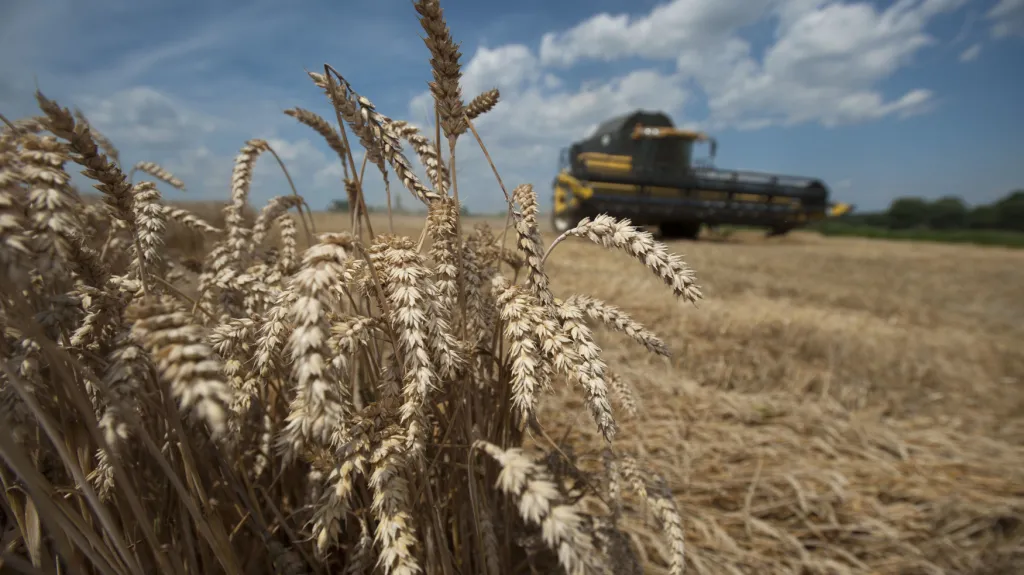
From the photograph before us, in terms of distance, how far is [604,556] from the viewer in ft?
3.30

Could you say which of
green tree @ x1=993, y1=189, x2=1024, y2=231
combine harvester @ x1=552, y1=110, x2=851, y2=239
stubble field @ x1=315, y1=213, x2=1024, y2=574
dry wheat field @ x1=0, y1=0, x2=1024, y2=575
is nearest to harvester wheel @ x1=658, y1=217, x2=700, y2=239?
Result: combine harvester @ x1=552, y1=110, x2=851, y2=239

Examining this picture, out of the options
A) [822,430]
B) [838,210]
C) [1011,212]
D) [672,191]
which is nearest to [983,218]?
[1011,212]

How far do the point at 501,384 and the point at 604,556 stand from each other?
449mm

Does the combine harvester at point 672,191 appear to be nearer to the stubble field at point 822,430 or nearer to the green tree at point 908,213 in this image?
the stubble field at point 822,430

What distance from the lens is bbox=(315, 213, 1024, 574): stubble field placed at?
1.60 meters

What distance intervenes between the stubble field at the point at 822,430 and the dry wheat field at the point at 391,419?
0.01 metres

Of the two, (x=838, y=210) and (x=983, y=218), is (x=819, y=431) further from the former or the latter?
(x=983, y=218)

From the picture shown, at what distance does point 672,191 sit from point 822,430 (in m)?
9.74

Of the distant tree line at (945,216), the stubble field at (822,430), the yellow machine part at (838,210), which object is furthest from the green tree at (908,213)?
the stubble field at (822,430)

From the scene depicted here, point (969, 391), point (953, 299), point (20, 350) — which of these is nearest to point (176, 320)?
point (20, 350)

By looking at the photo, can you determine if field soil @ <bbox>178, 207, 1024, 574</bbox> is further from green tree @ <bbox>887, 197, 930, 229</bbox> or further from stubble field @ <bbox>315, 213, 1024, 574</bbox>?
green tree @ <bbox>887, 197, 930, 229</bbox>

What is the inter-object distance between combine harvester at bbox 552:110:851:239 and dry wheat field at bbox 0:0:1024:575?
793 cm

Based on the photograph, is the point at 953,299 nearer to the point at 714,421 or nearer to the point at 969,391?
the point at 969,391

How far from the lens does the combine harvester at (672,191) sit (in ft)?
34.5
